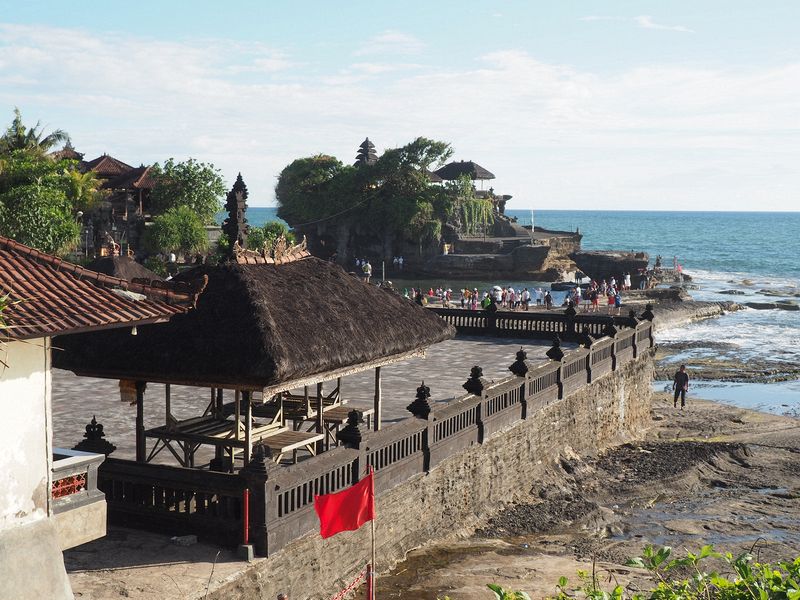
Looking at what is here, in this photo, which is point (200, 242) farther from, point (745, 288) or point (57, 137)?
point (745, 288)

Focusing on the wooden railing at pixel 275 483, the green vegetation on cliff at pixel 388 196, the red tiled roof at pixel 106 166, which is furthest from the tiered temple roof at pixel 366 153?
the wooden railing at pixel 275 483

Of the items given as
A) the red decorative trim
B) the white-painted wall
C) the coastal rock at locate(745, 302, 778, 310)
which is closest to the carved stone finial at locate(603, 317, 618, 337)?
the red decorative trim

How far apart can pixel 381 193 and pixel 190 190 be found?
3302 centimetres

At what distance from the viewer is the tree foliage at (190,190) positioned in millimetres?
71750

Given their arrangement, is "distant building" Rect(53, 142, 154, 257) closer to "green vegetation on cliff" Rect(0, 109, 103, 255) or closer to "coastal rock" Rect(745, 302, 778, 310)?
"green vegetation on cliff" Rect(0, 109, 103, 255)

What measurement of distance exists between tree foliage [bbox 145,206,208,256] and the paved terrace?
38.2 m

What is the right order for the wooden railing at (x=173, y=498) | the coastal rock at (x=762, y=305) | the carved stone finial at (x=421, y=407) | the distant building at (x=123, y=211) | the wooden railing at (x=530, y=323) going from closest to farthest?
1. the wooden railing at (x=173, y=498)
2. the carved stone finial at (x=421, y=407)
3. the wooden railing at (x=530, y=323)
4. the distant building at (x=123, y=211)
5. the coastal rock at (x=762, y=305)

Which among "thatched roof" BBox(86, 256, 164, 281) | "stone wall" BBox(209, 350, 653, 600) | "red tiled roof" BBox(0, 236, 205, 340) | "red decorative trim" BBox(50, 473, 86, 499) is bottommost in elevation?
"stone wall" BBox(209, 350, 653, 600)

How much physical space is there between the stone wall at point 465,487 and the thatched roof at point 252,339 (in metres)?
2.31

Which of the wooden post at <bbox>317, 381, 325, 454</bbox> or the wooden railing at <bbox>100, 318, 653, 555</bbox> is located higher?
the wooden post at <bbox>317, 381, 325, 454</bbox>

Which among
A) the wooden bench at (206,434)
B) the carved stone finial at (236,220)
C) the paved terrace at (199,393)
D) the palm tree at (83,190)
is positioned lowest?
the paved terrace at (199,393)

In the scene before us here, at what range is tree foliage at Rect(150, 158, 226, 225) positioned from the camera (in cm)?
7175

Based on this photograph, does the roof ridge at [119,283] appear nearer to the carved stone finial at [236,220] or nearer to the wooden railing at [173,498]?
the wooden railing at [173,498]

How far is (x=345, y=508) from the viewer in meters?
14.0
